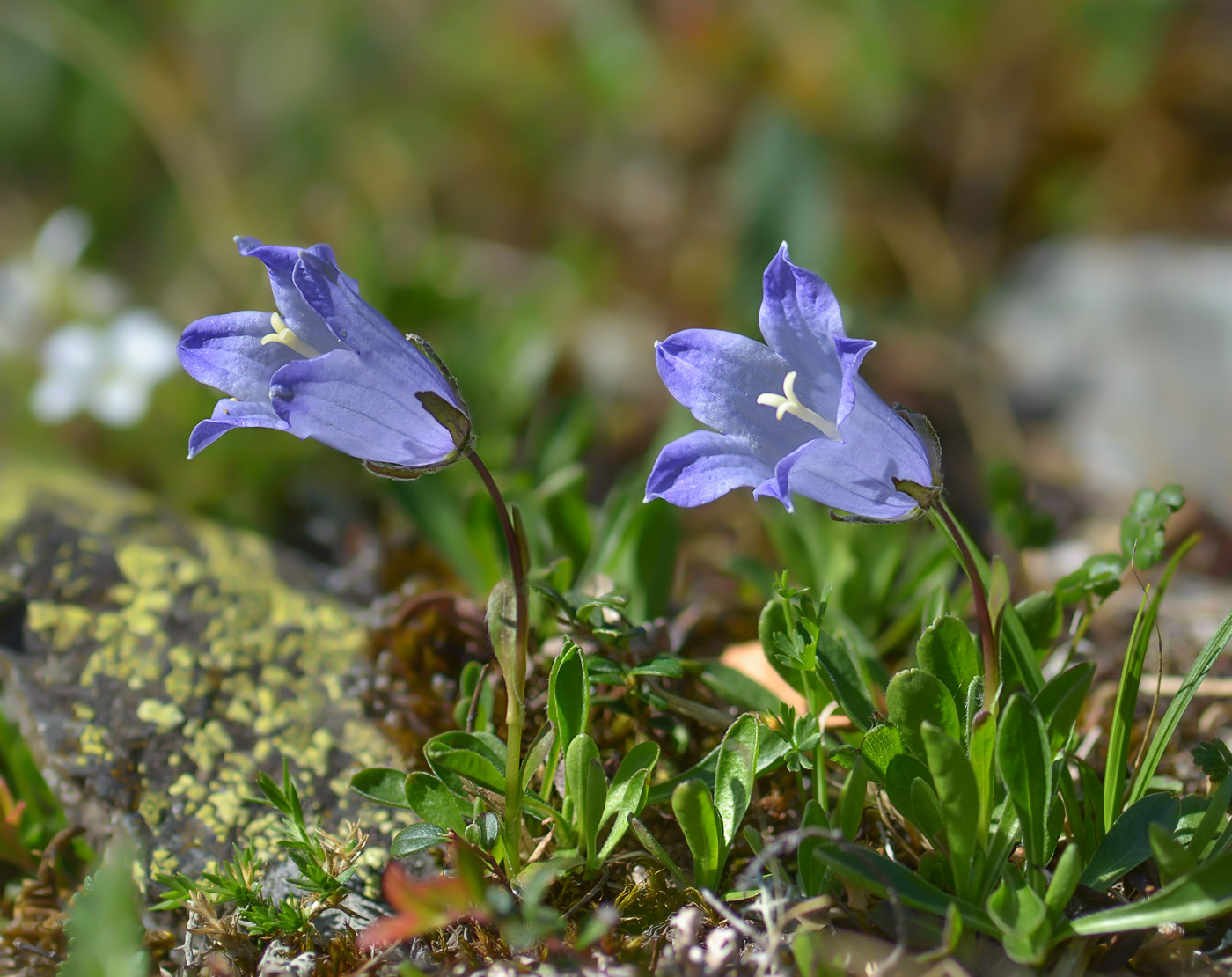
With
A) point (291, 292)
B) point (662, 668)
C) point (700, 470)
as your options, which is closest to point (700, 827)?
point (662, 668)

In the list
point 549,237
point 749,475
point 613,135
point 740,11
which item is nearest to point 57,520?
point 749,475

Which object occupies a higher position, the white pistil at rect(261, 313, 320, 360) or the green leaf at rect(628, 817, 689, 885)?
the white pistil at rect(261, 313, 320, 360)

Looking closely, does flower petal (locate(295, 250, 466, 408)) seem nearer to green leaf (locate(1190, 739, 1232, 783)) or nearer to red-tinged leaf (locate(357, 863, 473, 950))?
red-tinged leaf (locate(357, 863, 473, 950))

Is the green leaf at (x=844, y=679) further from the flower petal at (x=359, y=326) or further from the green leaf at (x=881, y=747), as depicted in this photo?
the flower petal at (x=359, y=326)

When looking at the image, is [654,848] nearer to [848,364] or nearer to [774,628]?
[774,628]

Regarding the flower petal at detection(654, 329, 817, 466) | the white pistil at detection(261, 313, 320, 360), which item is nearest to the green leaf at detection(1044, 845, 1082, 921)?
the flower petal at detection(654, 329, 817, 466)

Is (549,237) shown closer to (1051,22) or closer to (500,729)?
(1051,22)

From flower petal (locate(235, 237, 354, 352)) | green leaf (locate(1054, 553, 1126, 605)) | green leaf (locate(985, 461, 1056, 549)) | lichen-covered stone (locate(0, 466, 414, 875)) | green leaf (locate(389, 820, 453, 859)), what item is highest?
flower petal (locate(235, 237, 354, 352))
